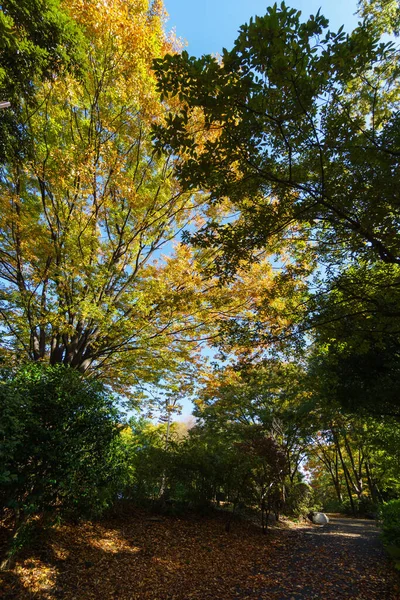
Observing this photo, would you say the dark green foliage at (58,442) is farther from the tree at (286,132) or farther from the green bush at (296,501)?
the green bush at (296,501)

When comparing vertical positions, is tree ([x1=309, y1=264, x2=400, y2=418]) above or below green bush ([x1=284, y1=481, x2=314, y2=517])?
above

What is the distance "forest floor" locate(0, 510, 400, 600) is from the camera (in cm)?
399

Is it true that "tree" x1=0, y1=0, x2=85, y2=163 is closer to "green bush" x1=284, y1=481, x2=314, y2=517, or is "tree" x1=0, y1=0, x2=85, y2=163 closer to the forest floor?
the forest floor

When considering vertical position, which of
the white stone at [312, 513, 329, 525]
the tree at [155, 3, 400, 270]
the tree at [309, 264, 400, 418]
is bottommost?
the white stone at [312, 513, 329, 525]

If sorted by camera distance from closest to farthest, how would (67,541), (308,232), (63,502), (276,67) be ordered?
(276,67) < (63,502) < (308,232) < (67,541)

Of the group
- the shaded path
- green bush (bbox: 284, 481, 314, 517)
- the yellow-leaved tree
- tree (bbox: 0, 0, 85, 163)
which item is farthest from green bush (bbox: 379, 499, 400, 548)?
tree (bbox: 0, 0, 85, 163)

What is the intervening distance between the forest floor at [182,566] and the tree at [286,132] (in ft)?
17.2

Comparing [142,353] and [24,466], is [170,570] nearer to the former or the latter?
[24,466]

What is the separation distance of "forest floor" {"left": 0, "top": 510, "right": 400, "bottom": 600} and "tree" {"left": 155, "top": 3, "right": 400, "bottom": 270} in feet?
17.2

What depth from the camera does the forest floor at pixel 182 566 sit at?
157 inches

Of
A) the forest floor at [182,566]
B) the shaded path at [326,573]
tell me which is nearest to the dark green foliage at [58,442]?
the forest floor at [182,566]

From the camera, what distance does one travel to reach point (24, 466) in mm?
3672

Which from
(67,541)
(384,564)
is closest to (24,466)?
(67,541)

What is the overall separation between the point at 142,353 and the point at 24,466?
315 centimetres
